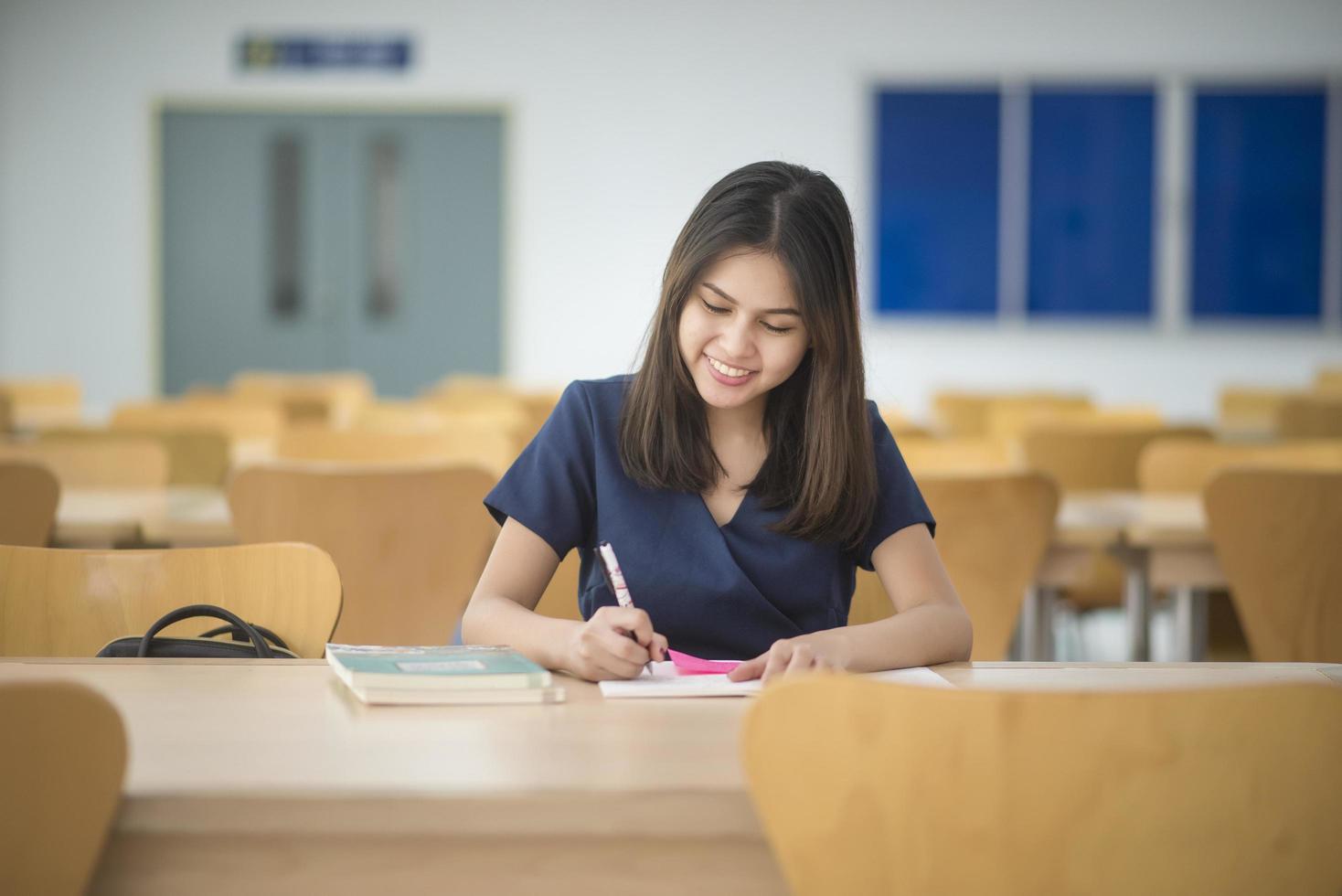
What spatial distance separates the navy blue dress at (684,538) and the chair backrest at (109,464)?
2.00m

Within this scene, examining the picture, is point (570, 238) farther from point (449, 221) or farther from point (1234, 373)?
point (1234, 373)

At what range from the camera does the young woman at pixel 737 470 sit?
1.76m

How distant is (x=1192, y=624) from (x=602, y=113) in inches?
252

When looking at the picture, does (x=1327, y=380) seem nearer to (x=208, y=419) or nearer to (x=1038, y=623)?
(x=1038, y=623)

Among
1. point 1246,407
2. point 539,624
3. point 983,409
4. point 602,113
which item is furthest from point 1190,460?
point 602,113

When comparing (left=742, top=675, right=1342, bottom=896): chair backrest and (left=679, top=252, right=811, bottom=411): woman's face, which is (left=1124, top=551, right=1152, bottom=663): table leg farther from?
(left=742, top=675, right=1342, bottom=896): chair backrest

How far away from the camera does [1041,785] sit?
94 centimetres

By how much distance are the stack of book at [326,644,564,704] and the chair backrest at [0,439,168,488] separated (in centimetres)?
228

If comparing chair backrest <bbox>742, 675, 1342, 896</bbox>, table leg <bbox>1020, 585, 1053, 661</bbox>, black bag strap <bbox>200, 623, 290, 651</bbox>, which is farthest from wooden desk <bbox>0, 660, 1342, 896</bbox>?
table leg <bbox>1020, 585, 1053, 661</bbox>

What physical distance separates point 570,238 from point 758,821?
26.8 feet

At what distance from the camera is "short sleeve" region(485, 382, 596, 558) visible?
5.88ft

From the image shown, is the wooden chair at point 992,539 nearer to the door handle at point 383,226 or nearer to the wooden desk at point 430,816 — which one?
the wooden desk at point 430,816

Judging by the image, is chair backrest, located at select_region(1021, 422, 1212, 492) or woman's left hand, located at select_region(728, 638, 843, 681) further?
chair backrest, located at select_region(1021, 422, 1212, 492)

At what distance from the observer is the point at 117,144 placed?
9039mm
